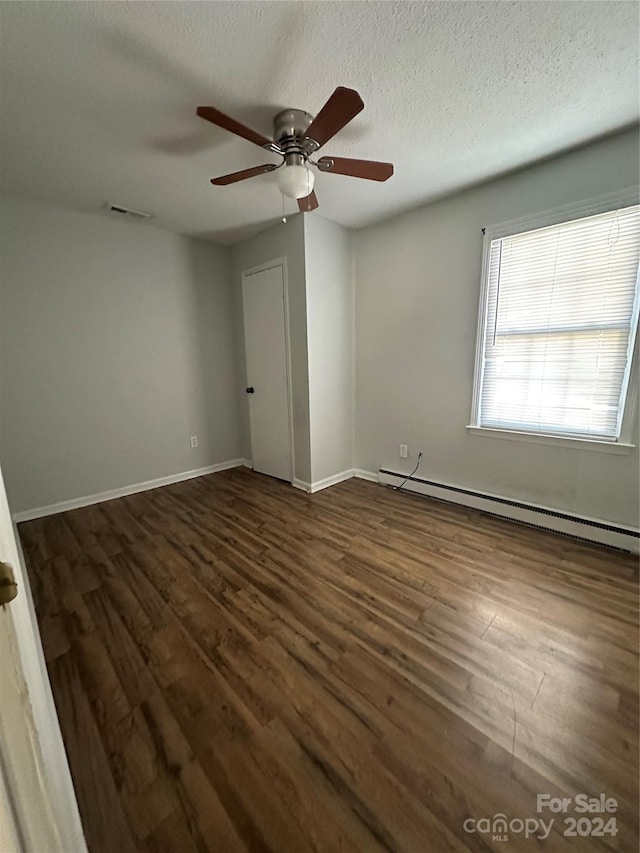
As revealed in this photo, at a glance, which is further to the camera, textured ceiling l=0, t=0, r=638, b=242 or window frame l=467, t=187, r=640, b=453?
window frame l=467, t=187, r=640, b=453

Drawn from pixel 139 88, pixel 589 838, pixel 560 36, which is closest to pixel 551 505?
pixel 589 838

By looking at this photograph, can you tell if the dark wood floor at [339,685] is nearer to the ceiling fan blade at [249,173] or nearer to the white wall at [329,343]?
the white wall at [329,343]

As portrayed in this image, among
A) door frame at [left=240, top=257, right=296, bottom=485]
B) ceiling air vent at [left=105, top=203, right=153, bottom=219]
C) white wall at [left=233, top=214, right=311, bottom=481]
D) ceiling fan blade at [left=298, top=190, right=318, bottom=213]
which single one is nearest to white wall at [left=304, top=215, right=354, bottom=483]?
white wall at [left=233, top=214, right=311, bottom=481]

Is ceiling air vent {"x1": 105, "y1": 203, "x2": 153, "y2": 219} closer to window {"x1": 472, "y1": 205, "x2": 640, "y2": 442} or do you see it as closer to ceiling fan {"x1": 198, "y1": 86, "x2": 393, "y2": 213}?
ceiling fan {"x1": 198, "y1": 86, "x2": 393, "y2": 213}

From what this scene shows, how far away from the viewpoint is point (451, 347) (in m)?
2.91

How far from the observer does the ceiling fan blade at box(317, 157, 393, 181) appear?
5.80 feet

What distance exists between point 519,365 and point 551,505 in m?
1.08

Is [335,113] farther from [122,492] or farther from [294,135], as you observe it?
[122,492]

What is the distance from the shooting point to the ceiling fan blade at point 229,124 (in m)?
1.39

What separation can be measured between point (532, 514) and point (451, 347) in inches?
58.1

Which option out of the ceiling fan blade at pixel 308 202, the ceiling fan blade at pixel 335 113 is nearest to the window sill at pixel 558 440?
the ceiling fan blade at pixel 308 202

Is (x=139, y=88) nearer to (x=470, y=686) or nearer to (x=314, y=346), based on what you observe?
(x=314, y=346)

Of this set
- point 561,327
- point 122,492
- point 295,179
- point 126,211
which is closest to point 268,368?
point 126,211

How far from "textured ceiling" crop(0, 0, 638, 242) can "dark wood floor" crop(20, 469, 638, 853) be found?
2.57 metres
